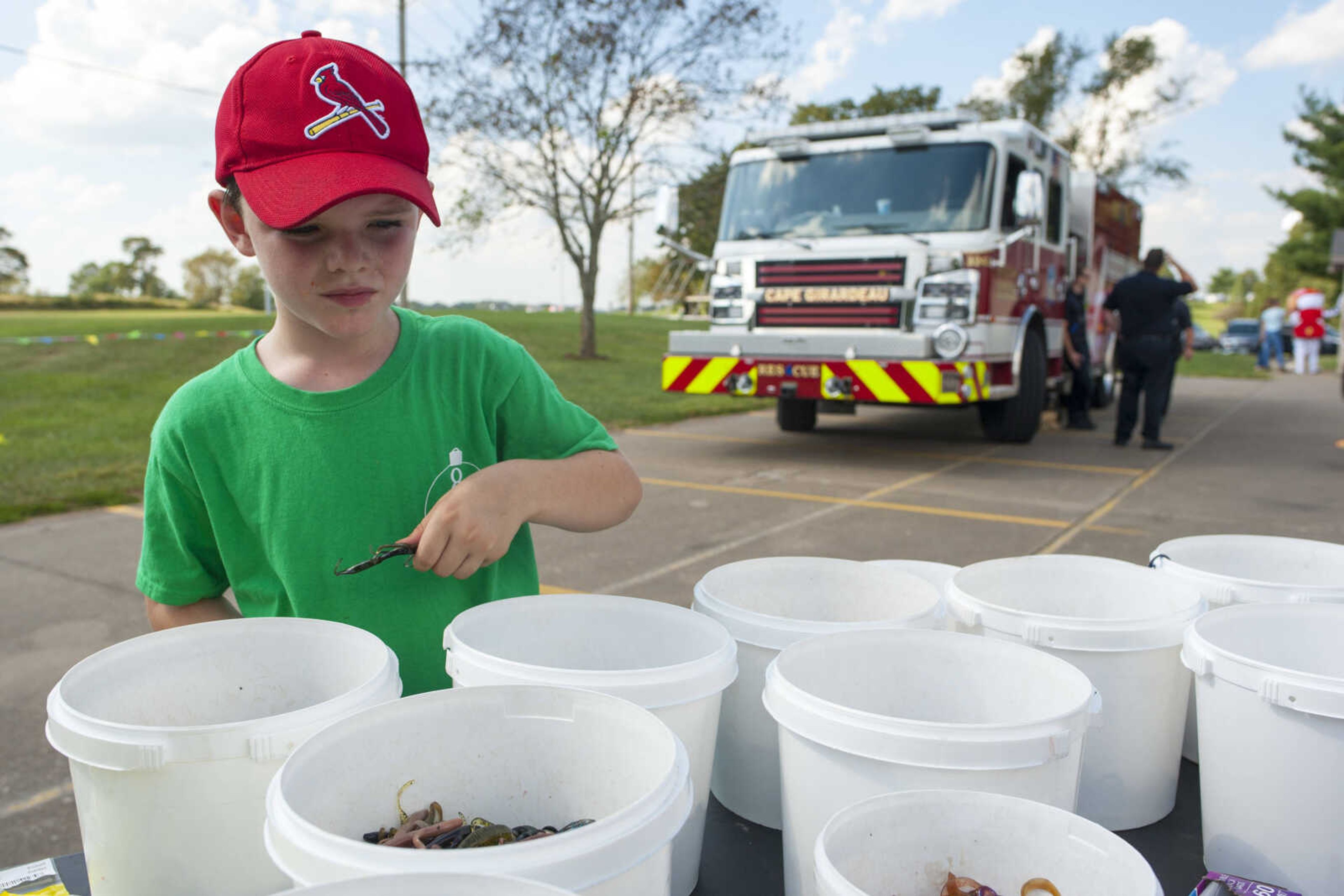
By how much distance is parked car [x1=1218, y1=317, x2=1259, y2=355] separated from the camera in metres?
43.6

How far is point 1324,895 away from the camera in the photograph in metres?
1.25

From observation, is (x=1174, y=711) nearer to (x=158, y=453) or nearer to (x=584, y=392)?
(x=158, y=453)

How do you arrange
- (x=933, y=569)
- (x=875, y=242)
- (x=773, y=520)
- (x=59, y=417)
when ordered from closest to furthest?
(x=933, y=569) < (x=773, y=520) < (x=875, y=242) < (x=59, y=417)

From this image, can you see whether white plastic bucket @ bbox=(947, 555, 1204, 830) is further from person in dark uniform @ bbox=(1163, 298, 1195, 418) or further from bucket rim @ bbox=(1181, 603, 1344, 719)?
person in dark uniform @ bbox=(1163, 298, 1195, 418)

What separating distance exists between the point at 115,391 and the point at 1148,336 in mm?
12899

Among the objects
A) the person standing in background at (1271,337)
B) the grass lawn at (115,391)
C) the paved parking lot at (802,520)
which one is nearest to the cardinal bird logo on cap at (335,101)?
the paved parking lot at (802,520)

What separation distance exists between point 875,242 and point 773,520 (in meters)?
3.22

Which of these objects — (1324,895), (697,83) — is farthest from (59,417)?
(697,83)

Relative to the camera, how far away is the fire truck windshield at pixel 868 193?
815 cm

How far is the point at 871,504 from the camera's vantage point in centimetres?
686

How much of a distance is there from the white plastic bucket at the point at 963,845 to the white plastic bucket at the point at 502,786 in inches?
7.8

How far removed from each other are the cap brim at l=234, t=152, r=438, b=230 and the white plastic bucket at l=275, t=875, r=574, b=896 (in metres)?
0.95

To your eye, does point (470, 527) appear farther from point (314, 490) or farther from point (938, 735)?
point (938, 735)

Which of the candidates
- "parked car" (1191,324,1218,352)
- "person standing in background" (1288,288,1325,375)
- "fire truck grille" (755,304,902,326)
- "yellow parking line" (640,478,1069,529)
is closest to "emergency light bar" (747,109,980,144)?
"fire truck grille" (755,304,902,326)
